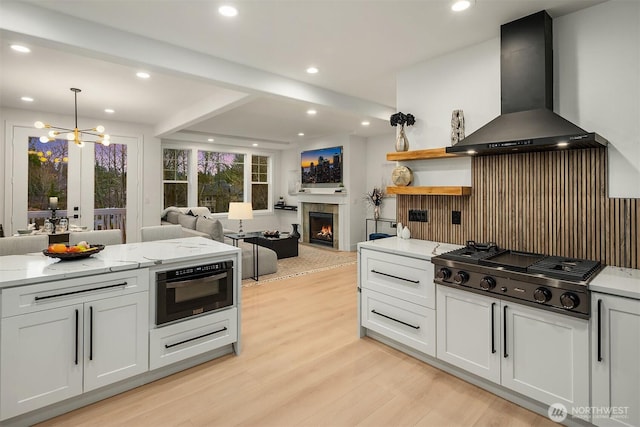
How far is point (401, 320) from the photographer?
2738 mm

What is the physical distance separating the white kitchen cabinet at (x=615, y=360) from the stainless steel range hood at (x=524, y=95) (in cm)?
104

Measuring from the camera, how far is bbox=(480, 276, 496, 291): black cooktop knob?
6.99ft

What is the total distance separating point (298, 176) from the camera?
9094 millimetres

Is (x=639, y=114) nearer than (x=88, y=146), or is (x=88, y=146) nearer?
(x=639, y=114)

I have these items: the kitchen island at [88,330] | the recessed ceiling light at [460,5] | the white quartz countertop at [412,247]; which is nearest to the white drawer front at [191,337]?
the kitchen island at [88,330]

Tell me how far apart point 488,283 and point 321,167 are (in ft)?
20.4

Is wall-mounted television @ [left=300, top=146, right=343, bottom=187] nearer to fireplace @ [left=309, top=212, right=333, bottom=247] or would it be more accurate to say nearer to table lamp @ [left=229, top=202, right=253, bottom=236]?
fireplace @ [left=309, top=212, right=333, bottom=247]

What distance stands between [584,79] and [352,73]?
6.86ft

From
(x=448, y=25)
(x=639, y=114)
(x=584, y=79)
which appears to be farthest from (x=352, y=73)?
(x=639, y=114)

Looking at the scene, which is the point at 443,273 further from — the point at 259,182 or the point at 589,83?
the point at 259,182

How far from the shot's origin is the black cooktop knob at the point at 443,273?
2.37 m

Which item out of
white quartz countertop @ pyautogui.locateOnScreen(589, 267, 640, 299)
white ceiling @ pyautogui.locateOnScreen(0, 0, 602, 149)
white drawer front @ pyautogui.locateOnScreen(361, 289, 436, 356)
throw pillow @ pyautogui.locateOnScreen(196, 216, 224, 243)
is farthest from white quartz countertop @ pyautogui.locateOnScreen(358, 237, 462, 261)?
throw pillow @ pyautogui.locateOnScreen(196, 216, 224, 243)

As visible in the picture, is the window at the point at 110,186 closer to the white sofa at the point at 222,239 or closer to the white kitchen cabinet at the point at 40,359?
the white sofa at the point at 222,239

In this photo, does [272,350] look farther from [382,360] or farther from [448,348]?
[448,348]
